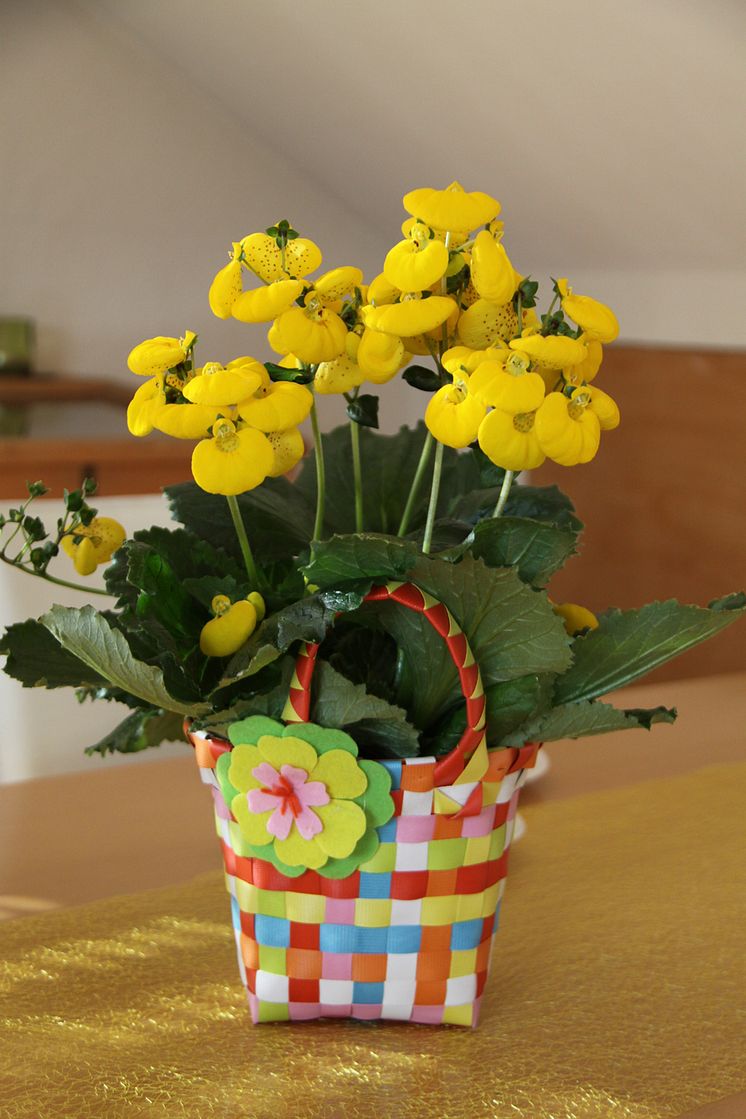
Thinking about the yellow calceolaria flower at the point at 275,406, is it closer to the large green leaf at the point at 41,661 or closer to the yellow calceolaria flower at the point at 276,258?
the yellow calceolaria flower at the point at 276,258

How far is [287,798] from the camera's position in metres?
0.64

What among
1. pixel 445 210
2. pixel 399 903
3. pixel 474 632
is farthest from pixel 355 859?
pixel 445 210

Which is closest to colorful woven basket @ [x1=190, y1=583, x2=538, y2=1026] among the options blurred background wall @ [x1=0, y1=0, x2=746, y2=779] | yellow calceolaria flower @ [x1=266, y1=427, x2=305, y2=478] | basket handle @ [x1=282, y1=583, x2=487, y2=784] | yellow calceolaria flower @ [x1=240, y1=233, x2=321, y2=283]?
basket handle @ [x1=282, y1=583, x2=487, y2=784]

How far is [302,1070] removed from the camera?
2.18 feet

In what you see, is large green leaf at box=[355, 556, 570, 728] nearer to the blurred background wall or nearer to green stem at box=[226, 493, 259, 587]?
green stem at box=[226, 493, 259, 587]

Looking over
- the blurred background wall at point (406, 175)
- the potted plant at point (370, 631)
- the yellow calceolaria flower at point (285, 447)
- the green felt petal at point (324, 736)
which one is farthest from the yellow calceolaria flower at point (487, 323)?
the blurred background wall at point (406, 175)

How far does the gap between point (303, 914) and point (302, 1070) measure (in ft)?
0.29

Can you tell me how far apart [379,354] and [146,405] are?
0.12m

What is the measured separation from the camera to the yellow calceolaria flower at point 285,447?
24.0 inches

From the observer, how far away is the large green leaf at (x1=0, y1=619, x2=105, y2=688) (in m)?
0.67

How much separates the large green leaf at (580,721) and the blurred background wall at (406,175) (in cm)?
89

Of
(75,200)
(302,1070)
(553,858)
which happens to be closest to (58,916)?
(302,1070)

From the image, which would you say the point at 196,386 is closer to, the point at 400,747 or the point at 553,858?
the point at 400,747

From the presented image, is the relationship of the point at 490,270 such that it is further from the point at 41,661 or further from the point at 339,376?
the point at 41,661
